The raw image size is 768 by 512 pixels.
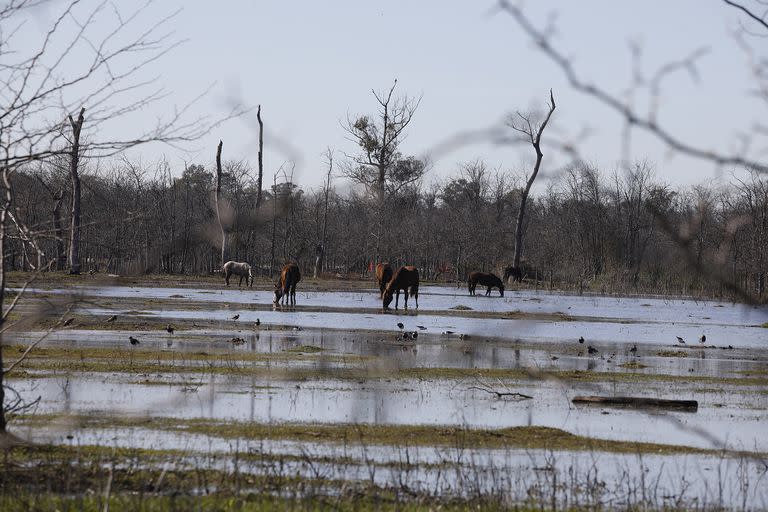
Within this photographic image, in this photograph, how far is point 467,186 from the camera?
111 m

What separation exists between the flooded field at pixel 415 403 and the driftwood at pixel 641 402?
0.22 meters

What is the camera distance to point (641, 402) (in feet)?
57.6

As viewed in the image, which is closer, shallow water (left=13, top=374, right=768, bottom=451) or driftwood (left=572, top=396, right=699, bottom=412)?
shallow water (left=13, top=374, right=768, bottom=451)

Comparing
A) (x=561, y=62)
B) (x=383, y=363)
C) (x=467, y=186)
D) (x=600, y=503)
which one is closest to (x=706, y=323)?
(x=383, y=363)

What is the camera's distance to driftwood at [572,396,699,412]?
57.5 ft

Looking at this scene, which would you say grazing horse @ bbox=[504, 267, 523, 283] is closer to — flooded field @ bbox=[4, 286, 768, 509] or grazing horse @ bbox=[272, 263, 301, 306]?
grazing horse @ bbox=[272, 263, 301, 306]

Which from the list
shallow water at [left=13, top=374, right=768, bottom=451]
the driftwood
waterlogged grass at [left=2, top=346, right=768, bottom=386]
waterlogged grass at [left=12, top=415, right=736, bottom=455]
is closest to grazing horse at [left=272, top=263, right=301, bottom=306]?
waterlogged grass at [left=2, top=346, right=768, bottom=386]

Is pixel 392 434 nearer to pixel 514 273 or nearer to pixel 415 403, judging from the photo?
pixel 415 403

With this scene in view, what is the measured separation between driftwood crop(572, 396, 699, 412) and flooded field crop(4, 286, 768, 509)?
217mm

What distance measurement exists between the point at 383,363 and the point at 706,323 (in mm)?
23583

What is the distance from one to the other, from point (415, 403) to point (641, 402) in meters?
3.84

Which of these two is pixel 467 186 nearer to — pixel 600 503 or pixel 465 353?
pixel 465 353

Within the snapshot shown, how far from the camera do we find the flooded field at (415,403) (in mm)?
11398

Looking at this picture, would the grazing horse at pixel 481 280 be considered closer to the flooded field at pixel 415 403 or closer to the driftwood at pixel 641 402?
the flooded field at pixel 415 403
